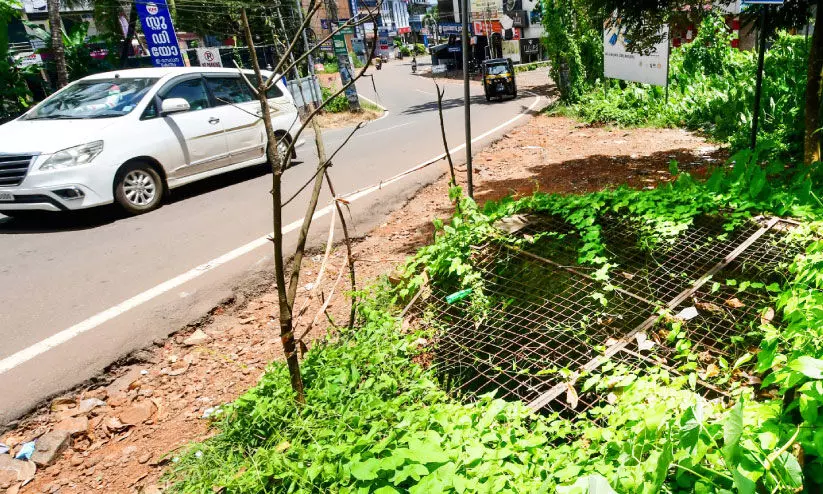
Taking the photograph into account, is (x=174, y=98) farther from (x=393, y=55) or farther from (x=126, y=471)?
(x=393, y=55)

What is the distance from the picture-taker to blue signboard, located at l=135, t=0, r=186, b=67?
15605 mm

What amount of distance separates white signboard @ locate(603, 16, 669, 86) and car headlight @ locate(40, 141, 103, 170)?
9454mm

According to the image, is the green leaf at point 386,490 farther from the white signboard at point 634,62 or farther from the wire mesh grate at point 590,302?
the white signboard at point 634,62

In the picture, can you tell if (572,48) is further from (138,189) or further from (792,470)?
(792,470)

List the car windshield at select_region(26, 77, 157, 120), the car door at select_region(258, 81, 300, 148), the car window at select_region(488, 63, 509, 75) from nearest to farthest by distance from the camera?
the car windshield at select_region(26, 77, 157, 120) < the car door at select_region(258, 81, 300, 148) < the car window at select_region(488, 63, 509, 75)

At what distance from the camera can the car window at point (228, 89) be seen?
8.05 m

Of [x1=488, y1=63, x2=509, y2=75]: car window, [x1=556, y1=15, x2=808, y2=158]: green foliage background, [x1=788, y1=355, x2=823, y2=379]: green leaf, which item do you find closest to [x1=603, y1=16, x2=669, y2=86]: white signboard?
[x1=556, y1=15, x2=808, y2=158]: green foliage background

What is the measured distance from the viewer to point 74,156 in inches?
244

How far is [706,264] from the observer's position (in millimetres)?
3707

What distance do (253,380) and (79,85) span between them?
633 cm

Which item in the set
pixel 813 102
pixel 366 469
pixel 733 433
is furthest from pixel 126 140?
pixel 813 102

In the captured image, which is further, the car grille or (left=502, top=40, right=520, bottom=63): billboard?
(left=502, top=40, right=520, bottom=63): billboard

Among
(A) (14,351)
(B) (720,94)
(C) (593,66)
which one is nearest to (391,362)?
(A) (14,351)

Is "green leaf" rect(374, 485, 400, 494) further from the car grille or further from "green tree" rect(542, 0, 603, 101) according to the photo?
"green tree" rect(542, 0, 603, 101)
